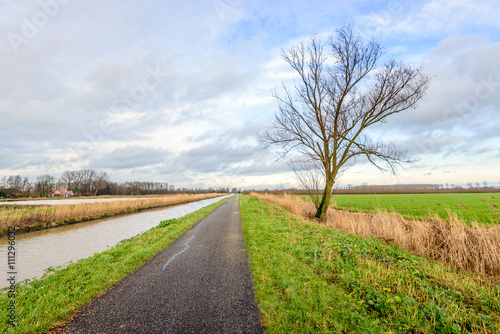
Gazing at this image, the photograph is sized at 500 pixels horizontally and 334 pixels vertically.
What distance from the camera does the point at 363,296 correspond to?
431cm

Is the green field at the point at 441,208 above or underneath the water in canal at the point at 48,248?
above

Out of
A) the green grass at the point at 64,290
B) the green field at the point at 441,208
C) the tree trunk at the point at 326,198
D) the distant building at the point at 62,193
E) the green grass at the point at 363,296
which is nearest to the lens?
the green grass at the point at 363,296

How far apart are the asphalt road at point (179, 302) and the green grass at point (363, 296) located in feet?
1.51

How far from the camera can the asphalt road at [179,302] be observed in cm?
349

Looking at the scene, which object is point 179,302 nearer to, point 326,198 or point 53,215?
point 326,198

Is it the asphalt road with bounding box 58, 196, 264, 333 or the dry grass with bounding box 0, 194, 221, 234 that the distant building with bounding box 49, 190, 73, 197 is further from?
the asphalt road with bounding box 58, 196, 264, 333

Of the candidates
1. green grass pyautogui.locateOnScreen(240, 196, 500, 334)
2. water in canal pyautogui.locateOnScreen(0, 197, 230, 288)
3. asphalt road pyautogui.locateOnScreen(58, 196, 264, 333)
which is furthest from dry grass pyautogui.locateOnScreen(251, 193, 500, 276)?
water in canal pyautogui.locateOnScreen(0, 197, 230, 288)

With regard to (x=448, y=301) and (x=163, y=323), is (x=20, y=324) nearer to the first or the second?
(x=163, y=323)

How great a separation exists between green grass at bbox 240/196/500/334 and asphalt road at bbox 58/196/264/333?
46 cm

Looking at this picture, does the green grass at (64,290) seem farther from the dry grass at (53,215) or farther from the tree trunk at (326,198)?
the dry grass at (53,215)

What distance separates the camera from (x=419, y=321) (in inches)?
133

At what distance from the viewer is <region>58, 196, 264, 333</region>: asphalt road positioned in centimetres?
349

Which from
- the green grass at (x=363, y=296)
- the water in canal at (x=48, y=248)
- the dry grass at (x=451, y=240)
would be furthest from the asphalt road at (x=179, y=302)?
the dry grass at (x=451, y=240)

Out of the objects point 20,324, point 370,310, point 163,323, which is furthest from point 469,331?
point 20,324
